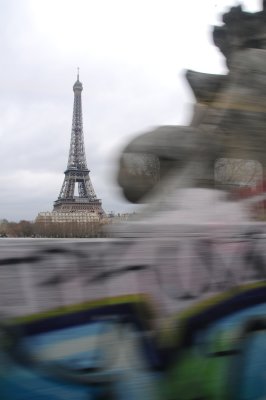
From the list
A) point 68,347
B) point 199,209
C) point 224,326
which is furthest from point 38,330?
point 199,209

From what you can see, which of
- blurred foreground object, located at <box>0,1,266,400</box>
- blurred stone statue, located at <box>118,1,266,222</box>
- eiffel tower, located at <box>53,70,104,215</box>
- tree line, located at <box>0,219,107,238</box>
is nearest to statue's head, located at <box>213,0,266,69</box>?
blurred stone statue, located at <box>118,1,266,222</box>

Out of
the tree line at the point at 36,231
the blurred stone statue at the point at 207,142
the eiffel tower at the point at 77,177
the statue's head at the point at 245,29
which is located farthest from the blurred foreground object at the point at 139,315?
the eiffel tower at the point at 77,177

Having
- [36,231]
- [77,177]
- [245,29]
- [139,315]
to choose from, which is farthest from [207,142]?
[77,177]

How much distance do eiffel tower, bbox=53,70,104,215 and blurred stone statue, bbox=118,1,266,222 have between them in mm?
70989

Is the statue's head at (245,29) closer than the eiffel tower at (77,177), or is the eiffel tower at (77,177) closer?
the statue's head at (245,29)

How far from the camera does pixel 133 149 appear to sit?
10.8 metres

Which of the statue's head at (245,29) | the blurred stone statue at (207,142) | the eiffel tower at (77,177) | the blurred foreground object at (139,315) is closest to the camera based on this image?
the blurred foreground object at (139,315)

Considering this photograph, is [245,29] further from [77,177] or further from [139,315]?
[77,177]

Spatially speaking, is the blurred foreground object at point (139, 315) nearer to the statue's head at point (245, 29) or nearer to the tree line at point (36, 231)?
the tree line at point (36, 231)

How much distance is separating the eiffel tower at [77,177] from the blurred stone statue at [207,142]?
71.0 m

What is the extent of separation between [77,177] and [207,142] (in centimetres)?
8569

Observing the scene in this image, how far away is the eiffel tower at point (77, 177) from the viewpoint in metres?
85.0

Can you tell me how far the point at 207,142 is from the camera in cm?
1007

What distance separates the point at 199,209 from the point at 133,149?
12.6ft
